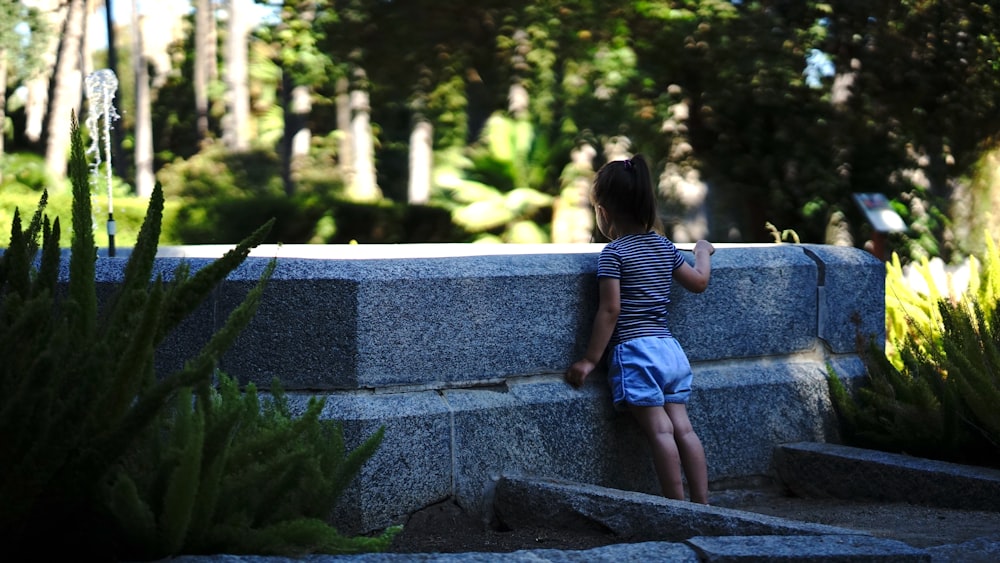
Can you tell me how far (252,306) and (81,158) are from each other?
0.48 metres

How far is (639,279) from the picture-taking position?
13.0 feet

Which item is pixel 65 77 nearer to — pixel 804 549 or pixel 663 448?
pixel 663 448

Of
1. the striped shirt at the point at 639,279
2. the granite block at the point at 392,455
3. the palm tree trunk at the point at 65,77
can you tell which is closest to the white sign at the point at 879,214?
the striped shirt at the point at 639,279

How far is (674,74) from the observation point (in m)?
16.2

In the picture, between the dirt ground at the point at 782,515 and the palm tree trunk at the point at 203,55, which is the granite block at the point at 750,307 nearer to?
the dirt ground at the point at 782,515

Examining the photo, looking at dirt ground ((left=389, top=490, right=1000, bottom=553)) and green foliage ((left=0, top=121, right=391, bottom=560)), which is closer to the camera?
green foliage ((left=0, top=121, right=391, bottom=560))

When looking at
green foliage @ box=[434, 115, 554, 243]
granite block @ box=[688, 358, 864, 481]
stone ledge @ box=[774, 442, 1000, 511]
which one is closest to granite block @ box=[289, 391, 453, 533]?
granite block @ box=[688, 358, 864, 481]

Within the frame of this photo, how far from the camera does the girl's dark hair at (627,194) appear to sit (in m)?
4.08

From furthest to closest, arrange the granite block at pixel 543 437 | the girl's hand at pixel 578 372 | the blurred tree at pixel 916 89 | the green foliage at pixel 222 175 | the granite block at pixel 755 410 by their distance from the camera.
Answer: the green foliage at pixel 222 175, the blurred tree at pixel 916 89, the granite block at pixel 755 410, the girl's hand at pixel 578 372, the granite block at pixel 543 437

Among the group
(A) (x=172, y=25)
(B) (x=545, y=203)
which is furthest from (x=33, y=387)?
(A) (x=172, y=25)

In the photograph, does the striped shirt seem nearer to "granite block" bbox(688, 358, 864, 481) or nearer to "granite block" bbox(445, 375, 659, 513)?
"granite block" bbox(445, 375, 659, 513)

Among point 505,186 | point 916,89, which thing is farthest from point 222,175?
point 916,89

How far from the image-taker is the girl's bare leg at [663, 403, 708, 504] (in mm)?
3928

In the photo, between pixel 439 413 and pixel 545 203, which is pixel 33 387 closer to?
pixel 439 413
